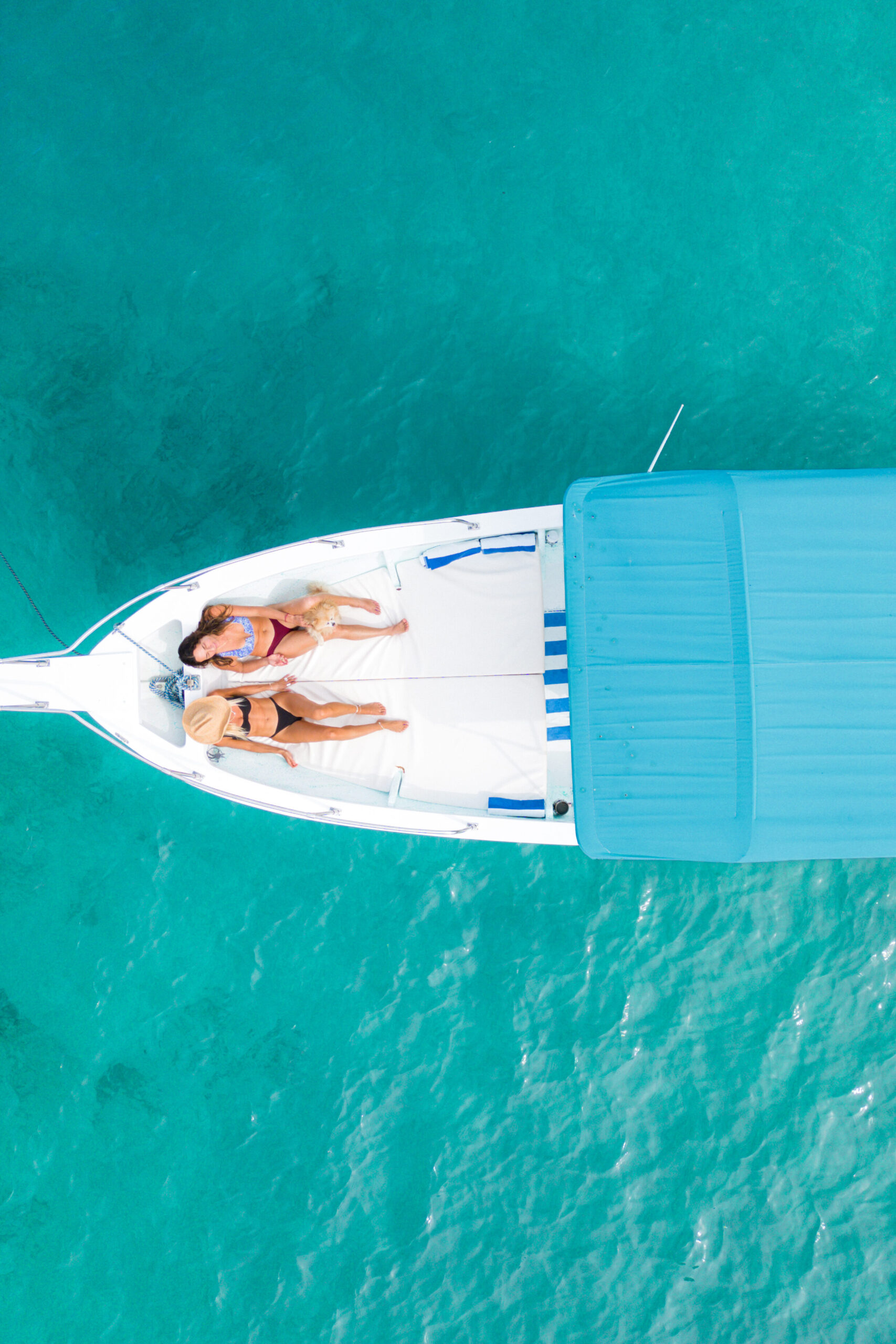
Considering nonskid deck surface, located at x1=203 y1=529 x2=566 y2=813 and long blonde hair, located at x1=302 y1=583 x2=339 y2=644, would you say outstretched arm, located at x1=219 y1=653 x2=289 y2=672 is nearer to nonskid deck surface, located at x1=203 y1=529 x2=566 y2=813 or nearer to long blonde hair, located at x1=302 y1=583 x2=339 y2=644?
nonskid deck surface, located at x1=203 y1=529 x2=566 y2=813

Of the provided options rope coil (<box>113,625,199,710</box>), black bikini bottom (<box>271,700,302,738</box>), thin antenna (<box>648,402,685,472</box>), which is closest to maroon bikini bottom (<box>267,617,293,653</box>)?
black bikini bottom (<box>271,700,302,738</box>)

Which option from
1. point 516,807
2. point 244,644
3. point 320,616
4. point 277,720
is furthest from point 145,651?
point 516,807

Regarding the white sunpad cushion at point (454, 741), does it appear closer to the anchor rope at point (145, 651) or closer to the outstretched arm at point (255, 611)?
the outstretched arm at point (255, 611)

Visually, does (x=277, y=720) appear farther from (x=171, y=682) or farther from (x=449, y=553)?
(x=449, y=553)

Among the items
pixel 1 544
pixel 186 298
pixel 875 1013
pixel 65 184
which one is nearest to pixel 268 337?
pixel 186 298

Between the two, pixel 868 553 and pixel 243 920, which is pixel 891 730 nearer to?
pixel 868 553
